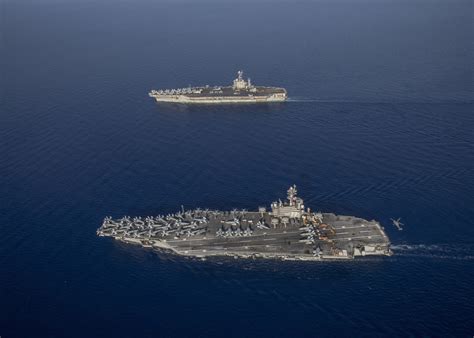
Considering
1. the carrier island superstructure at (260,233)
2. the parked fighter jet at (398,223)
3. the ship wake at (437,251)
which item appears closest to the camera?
the ship wake at (437,251)

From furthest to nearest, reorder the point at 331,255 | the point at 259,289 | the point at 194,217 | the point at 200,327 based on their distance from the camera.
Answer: the point at 194,217
the point at 331,255
the point at 259,289
the point at 200,327

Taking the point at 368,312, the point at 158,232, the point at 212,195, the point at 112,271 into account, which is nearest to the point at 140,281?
the point at 112,271

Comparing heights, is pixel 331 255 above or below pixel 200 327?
above

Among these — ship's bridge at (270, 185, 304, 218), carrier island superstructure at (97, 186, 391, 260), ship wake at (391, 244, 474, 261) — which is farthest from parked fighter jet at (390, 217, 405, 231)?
ship's bridge at (270, 185, 304, 218)

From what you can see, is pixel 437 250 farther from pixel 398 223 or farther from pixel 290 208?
pixel 290 208

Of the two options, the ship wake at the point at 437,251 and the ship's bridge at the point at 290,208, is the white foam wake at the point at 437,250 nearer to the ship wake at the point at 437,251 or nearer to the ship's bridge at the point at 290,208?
the ship wake at the point at 437,251

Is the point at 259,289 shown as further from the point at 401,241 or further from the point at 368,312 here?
the point at 401,241

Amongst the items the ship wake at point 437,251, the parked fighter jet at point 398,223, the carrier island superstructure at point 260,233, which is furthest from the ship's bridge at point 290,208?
the ship wake at point 437,251
